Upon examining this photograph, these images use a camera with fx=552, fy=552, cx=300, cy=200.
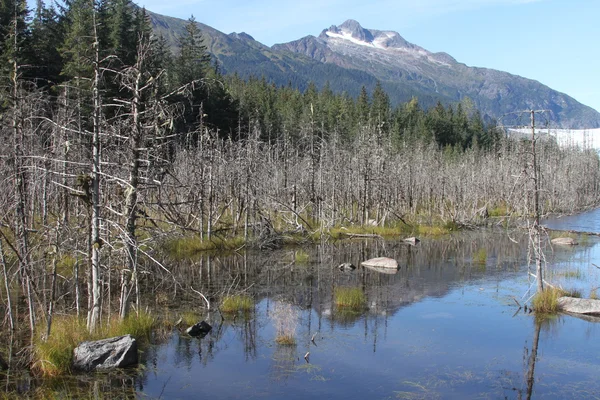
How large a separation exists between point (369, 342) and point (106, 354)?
292 inches

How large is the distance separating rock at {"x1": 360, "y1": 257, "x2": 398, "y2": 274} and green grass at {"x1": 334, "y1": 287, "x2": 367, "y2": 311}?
6.18 meters

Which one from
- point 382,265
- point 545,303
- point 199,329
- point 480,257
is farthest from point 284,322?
point 480,257

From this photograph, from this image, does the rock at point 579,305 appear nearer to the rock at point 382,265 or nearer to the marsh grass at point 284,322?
the rock at point 382,265

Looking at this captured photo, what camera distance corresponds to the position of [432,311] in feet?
66.1

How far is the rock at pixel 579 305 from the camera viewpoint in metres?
19.2

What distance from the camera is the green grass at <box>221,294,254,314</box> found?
19062 mm

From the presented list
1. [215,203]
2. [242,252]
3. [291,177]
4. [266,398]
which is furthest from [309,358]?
[291,177]

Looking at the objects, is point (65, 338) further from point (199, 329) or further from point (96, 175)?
point (199, 329)

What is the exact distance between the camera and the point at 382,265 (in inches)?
1099

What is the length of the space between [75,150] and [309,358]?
30.0ft

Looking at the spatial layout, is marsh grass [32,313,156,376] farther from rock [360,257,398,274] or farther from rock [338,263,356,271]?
rock [360,257,398,274]

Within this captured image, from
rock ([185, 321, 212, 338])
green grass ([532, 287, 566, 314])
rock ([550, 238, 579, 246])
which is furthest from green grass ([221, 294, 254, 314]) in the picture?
rock ([550, 238, 579, 246])

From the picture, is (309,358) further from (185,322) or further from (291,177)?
(291,177)

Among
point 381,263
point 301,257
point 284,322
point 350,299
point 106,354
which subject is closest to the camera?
point 106,354
